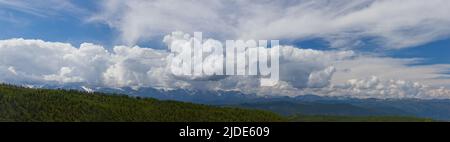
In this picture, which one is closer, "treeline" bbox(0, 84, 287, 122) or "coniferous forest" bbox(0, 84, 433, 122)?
"coniferous forest" bbox(0, 84, 433, 122)

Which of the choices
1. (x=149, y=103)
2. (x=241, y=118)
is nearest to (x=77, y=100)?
(x=149, y=103)

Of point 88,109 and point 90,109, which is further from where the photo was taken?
point 90,109

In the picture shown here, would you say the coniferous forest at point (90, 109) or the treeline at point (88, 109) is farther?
the treeline at point (88, 109)
